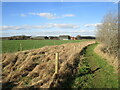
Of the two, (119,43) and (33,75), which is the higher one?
(119,43)

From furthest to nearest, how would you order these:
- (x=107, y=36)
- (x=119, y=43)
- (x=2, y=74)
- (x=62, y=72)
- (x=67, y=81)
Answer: (x=107, y=36) < (x=119, y=43) < (x=2, y=74) < (x=62, y=72) < (x=67, y=81)

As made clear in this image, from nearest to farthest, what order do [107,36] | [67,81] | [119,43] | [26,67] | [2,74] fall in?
[67,81] < [2,74] < [26,67] < [119,43] < [107,36]

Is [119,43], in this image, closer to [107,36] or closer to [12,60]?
[107,36]

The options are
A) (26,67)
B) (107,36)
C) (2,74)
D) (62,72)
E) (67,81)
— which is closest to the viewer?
(67,81)

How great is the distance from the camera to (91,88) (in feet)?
14.9

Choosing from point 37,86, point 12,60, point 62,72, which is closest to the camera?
point 37,86

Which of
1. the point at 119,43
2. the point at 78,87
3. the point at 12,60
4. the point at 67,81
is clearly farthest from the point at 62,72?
the point at 119,43

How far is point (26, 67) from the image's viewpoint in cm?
683

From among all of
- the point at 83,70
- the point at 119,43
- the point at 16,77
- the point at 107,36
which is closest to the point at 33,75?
the point at 16,77

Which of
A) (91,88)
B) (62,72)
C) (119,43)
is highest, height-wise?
(119,43)

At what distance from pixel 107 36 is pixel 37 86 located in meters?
13.8

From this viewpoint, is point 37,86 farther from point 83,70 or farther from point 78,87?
point 83,70

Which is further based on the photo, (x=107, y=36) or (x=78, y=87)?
(x=107, y=36)

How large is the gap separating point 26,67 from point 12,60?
2479 millimetres
